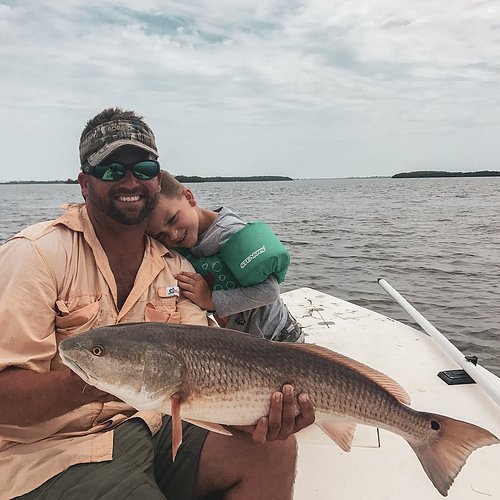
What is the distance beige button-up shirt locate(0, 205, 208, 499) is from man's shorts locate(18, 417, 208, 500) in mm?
49

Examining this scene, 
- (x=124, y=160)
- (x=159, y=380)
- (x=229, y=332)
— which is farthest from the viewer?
(x=124, y=160)

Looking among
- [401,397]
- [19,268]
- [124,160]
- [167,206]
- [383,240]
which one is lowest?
[383,240]

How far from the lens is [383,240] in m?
19.8

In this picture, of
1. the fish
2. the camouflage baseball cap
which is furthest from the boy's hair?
the fish

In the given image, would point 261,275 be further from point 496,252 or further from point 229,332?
point 496,252

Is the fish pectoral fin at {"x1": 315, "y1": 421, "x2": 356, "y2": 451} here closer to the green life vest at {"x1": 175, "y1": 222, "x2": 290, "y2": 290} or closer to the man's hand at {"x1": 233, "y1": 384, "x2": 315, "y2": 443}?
the man's hand at {"x1": 233, "y1": 384, "x2": 315, "y2": 443}

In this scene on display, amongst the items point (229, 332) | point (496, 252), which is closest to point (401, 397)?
point (229, 332)

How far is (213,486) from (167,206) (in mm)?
1832

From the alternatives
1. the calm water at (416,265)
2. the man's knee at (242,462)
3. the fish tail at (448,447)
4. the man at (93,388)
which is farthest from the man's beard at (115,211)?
the calm water at (416,265)

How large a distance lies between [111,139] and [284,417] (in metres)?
1.85

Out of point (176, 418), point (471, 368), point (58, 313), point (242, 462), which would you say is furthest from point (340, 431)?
point (471, 368)

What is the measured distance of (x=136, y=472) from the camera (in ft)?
8.52

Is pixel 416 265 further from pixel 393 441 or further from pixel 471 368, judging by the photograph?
pixel 393 441

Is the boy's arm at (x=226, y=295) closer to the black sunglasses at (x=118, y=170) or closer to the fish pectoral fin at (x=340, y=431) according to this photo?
the black sunglasses at (x=118, y=170)
